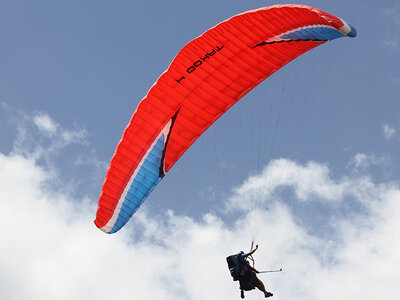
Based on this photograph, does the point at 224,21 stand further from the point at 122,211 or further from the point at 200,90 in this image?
the point at 122,211

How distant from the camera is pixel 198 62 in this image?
59.1 ft

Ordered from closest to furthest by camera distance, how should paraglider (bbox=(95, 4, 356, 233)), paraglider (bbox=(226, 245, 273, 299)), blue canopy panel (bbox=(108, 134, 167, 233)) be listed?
paraglider (bbox=(95, 4, 356, 233)) → paraglider (bbox=(226, 245, 273, 299)) → blue canopy panel (bbox=(108, 134, 167, 233))

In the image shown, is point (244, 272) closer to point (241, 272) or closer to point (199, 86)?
point (241, 272)

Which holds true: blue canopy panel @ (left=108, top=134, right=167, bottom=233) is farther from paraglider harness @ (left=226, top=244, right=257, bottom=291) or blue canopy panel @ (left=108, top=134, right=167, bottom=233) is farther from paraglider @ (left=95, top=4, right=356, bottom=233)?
paraglider harness @ (left=226, top=244, right=257, bottom=291)

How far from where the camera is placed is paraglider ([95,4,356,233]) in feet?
58.4

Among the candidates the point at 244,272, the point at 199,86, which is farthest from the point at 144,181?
the point at 244,272

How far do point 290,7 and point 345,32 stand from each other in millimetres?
1651

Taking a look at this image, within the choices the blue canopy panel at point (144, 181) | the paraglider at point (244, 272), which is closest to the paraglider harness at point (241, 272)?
the paraglider at point (244, 272)

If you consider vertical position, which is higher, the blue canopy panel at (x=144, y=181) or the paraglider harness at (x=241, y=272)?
the blue canopy panel at (x=144, y=181)

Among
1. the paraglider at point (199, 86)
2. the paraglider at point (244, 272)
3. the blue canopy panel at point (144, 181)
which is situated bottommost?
the paraglider at point (244, 272)

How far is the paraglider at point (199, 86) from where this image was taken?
17.8 m

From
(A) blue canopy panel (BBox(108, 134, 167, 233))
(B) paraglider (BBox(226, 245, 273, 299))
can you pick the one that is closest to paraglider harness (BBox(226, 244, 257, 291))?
(B) paraglider (BBox(226, 245, 273, 299))

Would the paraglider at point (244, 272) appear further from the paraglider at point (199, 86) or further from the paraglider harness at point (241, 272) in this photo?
A: the paraglider at point (199, 86)

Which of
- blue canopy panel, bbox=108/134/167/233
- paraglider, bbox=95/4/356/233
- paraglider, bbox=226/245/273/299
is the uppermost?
paraglider, bbox=95/4/356/233
